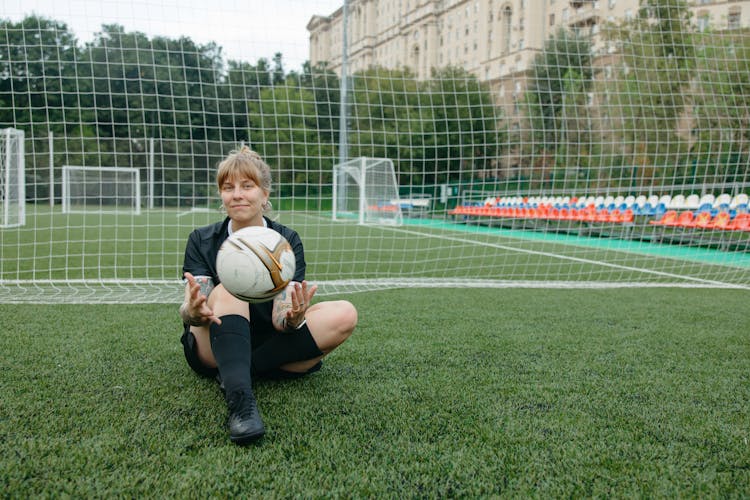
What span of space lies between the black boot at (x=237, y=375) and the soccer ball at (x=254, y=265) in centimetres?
12

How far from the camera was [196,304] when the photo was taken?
187 centimetres

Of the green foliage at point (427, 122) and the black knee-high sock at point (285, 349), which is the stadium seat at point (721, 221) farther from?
the black knee-high sock at point (285, 349)

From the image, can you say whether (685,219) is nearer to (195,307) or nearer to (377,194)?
(377,194)

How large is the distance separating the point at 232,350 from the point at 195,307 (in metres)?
0.21

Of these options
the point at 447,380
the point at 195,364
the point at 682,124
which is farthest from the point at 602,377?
the point at 682,124

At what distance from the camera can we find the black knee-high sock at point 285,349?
2.26 meters

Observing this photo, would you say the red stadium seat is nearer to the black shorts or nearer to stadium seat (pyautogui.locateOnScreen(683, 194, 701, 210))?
stadium seat (pyautogui.locateOnScreen(683, 194, 701, 210))

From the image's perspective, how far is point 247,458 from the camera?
5.65 feet

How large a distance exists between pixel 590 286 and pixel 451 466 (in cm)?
432

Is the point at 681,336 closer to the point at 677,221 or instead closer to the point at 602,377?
the point at 602,377

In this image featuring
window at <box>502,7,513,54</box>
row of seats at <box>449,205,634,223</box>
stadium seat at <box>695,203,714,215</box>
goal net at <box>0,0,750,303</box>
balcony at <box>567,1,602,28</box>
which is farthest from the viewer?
window at <box>502,7,513,54</box>

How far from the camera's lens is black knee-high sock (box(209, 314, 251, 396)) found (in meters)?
1.92

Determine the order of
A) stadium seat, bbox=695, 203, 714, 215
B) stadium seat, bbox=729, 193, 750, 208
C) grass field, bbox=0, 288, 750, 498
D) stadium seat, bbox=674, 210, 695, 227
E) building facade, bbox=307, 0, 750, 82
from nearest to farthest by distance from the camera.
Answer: grass field, bbox=0, 288, 750, 498
stadium seat, bbox=729, 193, 750, 208
stadium seat, bbox=674, 210, 695, 227
stadium seat, bbox=695, 203, 714, 215
building facade, bbox=307, 0, 750, 82

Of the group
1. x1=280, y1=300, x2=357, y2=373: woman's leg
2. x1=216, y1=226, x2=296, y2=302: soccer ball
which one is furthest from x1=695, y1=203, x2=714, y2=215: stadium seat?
x1=216, y1=226, x2=296, y2=302: soccer ball
